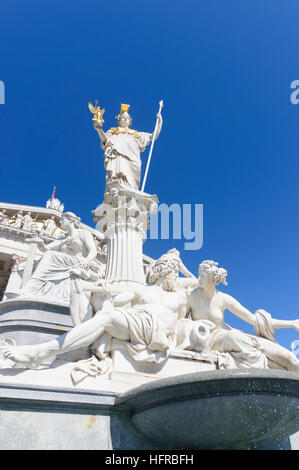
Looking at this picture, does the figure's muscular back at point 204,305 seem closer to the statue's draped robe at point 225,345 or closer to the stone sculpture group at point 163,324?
the stone sculpture group at point 163,324

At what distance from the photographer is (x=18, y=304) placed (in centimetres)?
682

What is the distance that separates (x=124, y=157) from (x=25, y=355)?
6.66m

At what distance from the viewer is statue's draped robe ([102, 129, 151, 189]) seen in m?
8.88

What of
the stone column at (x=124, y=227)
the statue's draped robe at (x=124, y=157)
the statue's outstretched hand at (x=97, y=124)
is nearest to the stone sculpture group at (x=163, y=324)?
the stone column at (x=124, y=227)

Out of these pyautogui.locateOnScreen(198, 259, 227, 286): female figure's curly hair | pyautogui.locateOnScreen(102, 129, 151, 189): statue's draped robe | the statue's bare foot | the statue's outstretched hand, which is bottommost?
the statue's bare foot

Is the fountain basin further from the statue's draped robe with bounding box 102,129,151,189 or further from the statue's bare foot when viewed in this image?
the statue's draped robe with bounding box 102,129,151,189

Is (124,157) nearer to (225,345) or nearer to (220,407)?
(225,345)

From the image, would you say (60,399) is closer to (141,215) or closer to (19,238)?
(141,215)

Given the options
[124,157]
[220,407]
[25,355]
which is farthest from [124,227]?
[220,407]

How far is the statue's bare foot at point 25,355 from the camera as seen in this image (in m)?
3.36

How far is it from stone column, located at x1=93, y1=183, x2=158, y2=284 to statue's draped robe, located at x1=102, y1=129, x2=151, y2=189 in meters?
0.61

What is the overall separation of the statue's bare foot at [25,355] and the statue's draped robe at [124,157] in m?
5.83

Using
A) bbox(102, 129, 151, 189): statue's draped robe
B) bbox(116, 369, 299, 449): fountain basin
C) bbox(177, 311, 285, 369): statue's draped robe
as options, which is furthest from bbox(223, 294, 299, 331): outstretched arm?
bbox(102, 129, 151, 189): statue's draped robe
